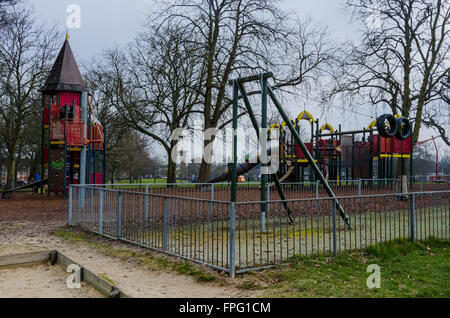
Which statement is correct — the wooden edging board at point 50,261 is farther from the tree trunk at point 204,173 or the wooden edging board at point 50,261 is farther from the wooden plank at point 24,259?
the tree trunk at point 204,173

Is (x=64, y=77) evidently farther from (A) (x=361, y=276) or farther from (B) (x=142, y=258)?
(A) (x=361, y=276)

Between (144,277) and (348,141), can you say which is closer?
(144,277)

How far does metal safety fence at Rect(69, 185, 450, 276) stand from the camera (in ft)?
20.3

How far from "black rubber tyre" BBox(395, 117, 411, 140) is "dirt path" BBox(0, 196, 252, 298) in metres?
8.99

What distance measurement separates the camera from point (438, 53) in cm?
2430

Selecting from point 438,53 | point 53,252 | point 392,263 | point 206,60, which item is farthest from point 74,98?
point 438,53

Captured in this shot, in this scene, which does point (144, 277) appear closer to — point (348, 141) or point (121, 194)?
point (121, 194)

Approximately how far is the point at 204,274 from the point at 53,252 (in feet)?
10.2

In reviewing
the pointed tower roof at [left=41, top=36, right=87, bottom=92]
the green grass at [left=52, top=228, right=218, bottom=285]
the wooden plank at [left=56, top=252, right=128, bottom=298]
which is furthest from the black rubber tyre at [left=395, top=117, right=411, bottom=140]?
the pointed tower roof at [left=41, top=36, right=87, bottom=92]

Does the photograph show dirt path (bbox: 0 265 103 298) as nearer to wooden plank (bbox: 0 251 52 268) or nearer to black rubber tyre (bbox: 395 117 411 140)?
wooden plank (bbox: 0 251 52 268)

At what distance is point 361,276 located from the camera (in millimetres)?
5473

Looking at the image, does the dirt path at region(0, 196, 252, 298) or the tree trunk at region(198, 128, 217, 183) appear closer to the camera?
the dirt path at region(0, 196, 252, 298)

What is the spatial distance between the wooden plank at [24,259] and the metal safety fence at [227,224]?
172 cm
